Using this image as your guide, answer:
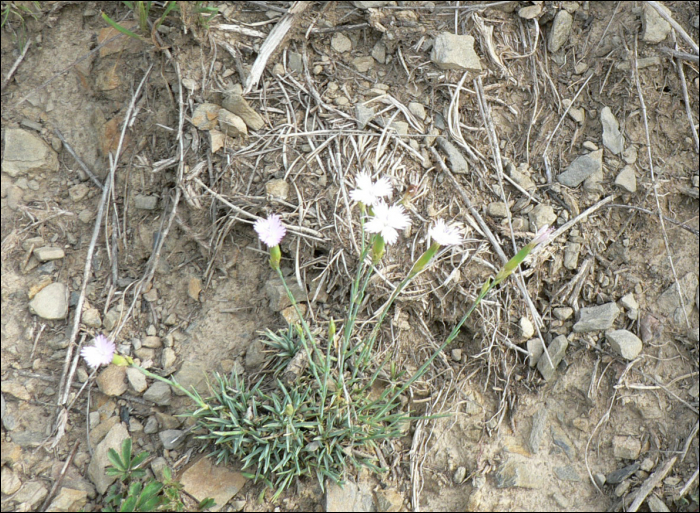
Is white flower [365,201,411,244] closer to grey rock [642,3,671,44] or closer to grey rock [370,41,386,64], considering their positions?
grey rock [370,41,386,64]

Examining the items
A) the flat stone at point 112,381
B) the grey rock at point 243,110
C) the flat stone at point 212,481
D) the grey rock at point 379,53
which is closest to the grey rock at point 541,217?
the grey rock at point 379,53

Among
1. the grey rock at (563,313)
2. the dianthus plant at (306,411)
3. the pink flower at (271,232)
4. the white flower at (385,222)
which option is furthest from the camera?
the grey rock at (563,313)

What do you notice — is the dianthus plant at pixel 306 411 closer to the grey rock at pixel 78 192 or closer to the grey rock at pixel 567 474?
the grey rock at pixel 567 474

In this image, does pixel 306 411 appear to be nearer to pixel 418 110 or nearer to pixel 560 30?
pixel 418 110

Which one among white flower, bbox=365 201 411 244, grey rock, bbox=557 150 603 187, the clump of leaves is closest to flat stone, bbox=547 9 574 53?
grey rock, bbox=557 150 603 187

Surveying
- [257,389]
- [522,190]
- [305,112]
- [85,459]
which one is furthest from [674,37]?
[85,459]

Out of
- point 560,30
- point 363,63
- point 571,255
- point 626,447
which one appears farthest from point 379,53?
point 626,447

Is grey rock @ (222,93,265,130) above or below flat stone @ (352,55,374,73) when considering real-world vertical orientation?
below
